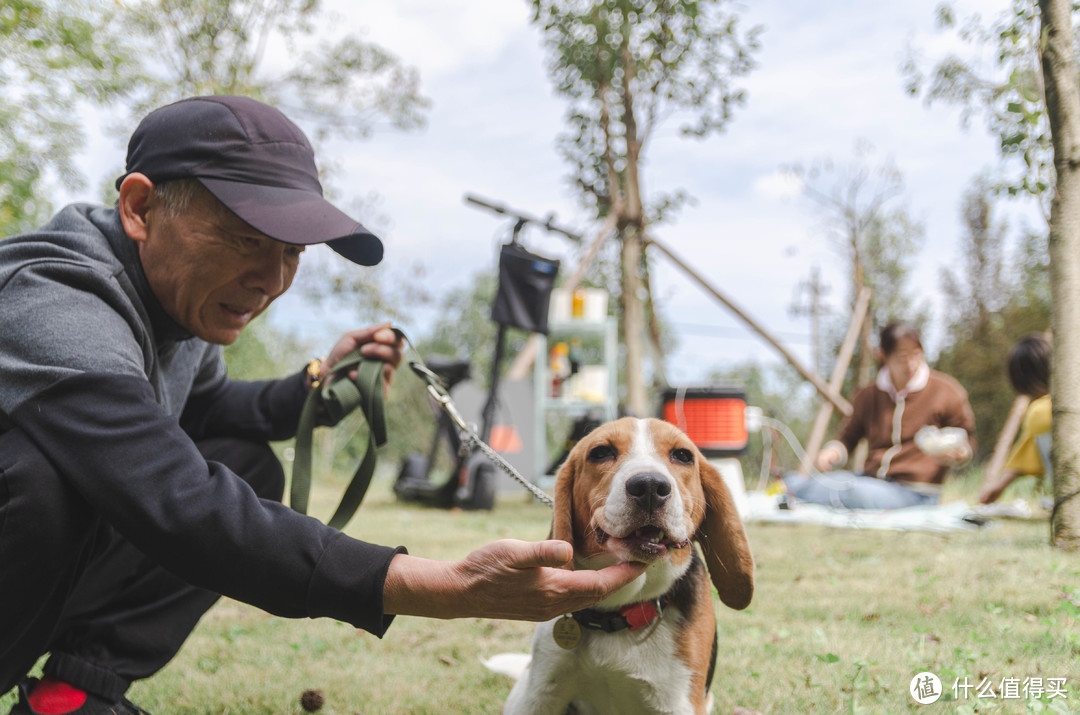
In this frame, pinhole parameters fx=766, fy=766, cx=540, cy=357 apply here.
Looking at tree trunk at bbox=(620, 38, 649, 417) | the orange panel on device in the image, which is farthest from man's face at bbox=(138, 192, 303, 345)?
tree trunk at bbox=(620, 38, 649, 417)

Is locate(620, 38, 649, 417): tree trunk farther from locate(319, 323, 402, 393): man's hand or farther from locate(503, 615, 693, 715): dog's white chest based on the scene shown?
locate(503, 615, 693, 715): dog's white chest

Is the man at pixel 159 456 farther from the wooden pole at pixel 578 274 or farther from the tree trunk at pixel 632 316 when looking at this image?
the wooden pole at pixel 578 274

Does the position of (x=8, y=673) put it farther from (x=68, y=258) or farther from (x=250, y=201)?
(x=250, y=201)

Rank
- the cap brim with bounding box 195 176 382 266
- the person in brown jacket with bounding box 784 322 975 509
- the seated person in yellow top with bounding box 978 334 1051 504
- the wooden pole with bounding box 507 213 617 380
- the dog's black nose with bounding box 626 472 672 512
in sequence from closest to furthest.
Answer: the cap brim with bounding box 195 176 382 266 → the dog's black nose with bounding box 626 472 672 512 → the seated person in yellow top with bounding box 978 334 1051 504 → the person in brown jacket with bounding box 784 322 975 509 → the wooden pole with bounding box 507 213 617 380

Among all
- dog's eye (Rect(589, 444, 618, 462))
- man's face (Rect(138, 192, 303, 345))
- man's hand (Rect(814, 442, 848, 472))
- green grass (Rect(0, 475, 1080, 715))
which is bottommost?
green grass (Rect(0, 475, 1080, 715))

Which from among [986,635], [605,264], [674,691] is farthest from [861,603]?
[605,264]

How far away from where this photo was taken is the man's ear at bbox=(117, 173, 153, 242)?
173cm

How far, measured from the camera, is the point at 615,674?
77.7 inches

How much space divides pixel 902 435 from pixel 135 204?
6823mm

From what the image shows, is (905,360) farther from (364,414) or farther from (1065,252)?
(364,414)

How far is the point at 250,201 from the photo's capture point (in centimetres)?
167

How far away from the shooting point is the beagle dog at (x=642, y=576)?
1.84 metres

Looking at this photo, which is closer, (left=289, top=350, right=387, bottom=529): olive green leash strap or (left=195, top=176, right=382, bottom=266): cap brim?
(left=195, top=176, right=382, bottom=266): cap brim

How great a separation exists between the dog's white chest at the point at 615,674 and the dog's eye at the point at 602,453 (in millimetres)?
450
